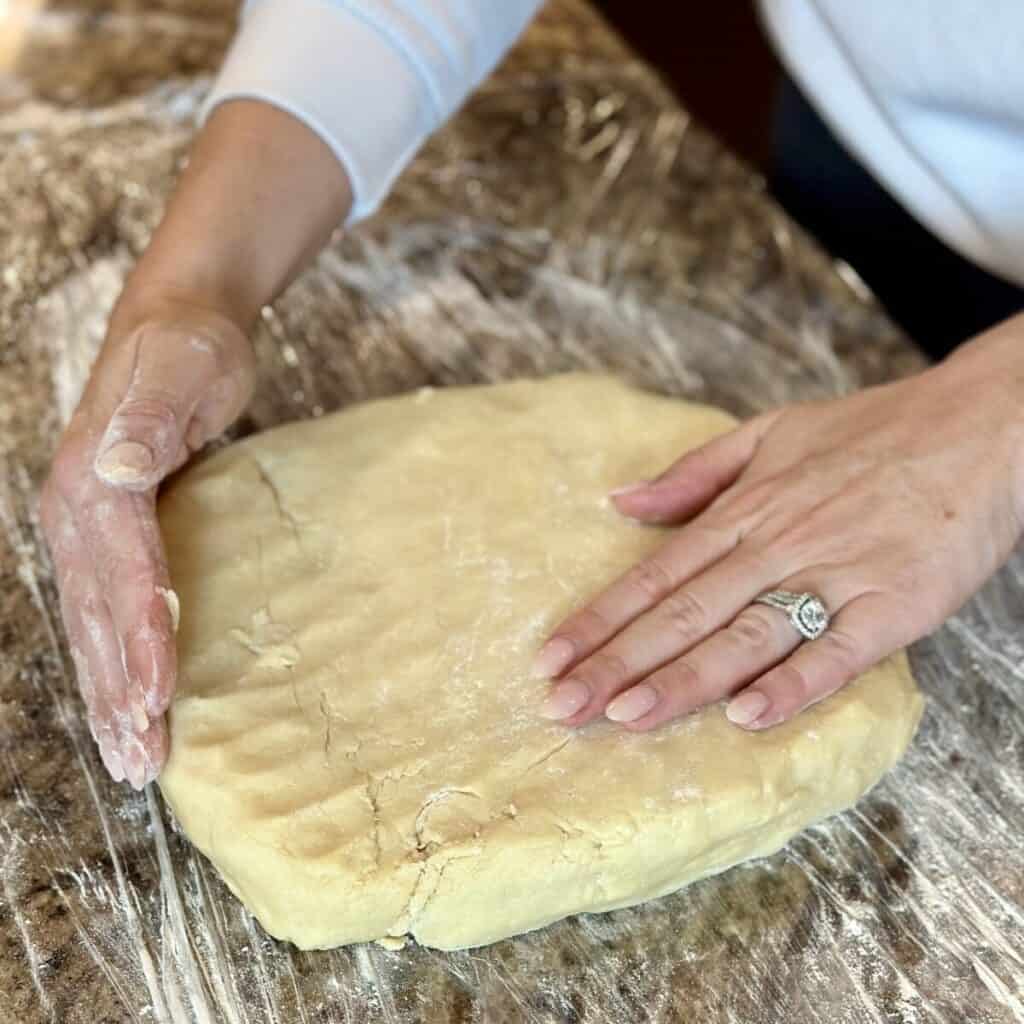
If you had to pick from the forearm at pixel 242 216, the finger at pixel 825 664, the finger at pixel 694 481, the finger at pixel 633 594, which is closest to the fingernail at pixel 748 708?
the finger at pixel 825 664

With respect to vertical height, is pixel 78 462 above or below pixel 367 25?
below

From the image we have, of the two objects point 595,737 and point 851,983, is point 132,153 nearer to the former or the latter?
point 595,737

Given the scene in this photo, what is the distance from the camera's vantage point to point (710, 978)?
3.36ft

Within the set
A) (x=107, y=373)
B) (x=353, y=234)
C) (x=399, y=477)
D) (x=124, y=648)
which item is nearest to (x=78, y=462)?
(x=107, y=373)

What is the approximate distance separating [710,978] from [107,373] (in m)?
0.79

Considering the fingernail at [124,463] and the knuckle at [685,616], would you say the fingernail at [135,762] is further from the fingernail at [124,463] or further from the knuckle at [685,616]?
the knuckle at [685,616]

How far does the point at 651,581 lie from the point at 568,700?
6.4 inches

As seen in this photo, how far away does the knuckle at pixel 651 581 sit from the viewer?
44.6 inches

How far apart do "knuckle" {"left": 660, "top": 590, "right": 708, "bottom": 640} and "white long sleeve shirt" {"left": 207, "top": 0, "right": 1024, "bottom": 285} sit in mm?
659

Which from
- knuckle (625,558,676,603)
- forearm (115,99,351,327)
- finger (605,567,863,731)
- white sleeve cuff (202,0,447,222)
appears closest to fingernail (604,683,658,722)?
finger (605,567,863,731)

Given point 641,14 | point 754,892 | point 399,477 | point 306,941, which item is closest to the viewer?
point 306,941

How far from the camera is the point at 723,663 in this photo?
1.07 m

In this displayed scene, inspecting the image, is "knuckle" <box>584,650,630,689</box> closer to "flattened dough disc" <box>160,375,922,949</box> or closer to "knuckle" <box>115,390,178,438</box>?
"flattened dough disc" <box>160,375,922,949</box>

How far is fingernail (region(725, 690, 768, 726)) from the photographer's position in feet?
3.44
